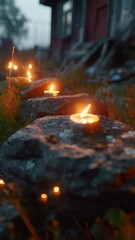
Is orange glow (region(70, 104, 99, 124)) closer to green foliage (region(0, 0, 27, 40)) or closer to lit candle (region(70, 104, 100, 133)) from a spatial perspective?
lit candle (region(70, 104, 100, 133))

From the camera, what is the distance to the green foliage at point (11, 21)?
28.9m

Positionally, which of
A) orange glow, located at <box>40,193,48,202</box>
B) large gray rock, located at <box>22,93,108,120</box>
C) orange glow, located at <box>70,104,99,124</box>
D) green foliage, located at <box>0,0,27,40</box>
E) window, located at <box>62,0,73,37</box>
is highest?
green foliage, located at <box>0,0,27,40</box>

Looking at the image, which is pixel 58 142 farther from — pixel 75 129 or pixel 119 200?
pixel 119 200

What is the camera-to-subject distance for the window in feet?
44.4

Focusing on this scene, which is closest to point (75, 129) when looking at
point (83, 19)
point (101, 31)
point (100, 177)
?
point (100, 177)

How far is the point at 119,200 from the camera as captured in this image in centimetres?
175

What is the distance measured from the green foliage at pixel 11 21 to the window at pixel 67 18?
52.3 ft

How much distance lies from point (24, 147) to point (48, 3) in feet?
45.6

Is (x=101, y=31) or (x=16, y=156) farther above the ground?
(x=101, y=31)

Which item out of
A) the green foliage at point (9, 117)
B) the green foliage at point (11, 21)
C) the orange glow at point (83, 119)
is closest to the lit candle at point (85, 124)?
the orange glow at point (83, 119)

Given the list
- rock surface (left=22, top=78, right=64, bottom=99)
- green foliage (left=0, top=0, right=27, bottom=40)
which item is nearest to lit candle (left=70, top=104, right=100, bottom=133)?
rock surface (left=22, top=78, right=64, bottom=99)

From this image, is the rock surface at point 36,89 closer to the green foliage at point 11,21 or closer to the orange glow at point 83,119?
the orange glow at point 83,119

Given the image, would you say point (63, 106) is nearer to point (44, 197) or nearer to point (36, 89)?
point (36, 89)

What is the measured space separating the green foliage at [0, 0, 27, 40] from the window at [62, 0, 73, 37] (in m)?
16.0
